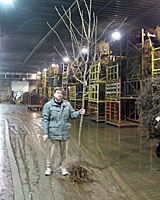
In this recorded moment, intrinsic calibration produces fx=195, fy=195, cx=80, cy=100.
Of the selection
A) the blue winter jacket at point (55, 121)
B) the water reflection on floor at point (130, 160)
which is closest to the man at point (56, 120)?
the blue winter jacket at point (55, 121)

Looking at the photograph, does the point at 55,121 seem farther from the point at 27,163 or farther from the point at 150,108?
the point at 150,108

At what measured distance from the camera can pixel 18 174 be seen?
13.4ft

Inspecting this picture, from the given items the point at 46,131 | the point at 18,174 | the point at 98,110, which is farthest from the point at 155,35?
the point at 18,174

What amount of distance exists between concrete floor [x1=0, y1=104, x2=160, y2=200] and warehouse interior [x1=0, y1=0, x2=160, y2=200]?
17 millimetres

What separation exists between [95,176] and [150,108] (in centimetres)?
245

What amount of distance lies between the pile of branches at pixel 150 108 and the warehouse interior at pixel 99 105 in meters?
0.03

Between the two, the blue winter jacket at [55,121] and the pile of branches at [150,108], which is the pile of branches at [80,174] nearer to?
the blue winter jacket at [55,121]

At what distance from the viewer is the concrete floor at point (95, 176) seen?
3.29 meters

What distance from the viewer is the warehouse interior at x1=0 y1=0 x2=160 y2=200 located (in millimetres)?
3643

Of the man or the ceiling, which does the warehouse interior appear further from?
the man

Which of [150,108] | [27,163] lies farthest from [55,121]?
[150,108]

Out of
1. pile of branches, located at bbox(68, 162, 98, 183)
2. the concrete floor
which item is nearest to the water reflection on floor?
the concrete floor

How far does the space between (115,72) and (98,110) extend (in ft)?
8.17

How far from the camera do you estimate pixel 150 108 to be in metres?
5.30
